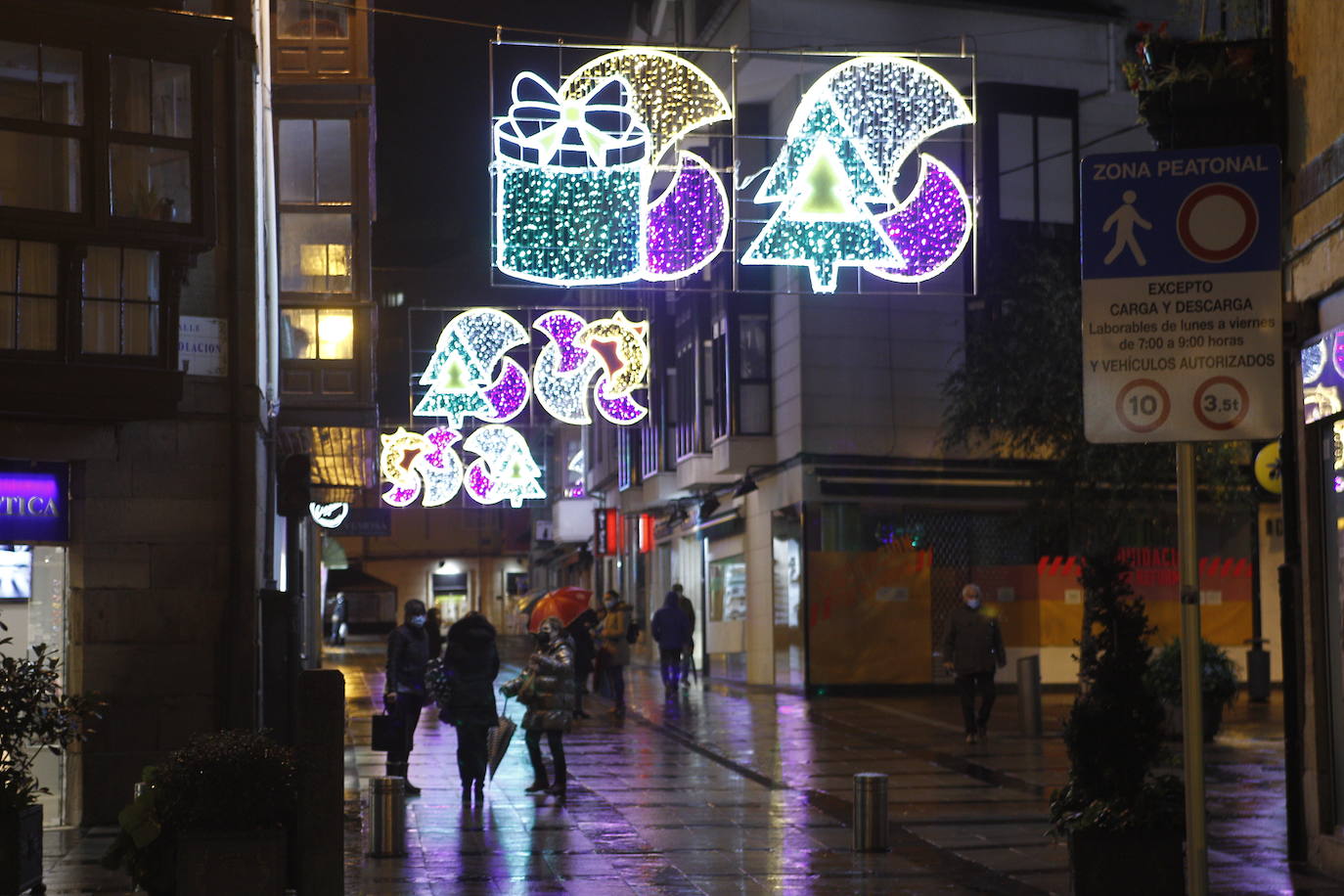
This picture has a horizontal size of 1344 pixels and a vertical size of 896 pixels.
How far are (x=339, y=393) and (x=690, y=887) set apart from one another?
39.9 ft

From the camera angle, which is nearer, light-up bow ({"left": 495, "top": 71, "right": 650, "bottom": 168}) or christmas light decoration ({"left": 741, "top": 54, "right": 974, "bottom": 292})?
light-up bow ({"left": 495, "top": 71, "right": 650, "bottom": 168})

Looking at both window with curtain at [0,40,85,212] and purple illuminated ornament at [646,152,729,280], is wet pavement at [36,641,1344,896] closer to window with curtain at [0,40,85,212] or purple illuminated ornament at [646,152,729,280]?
purple illuminated ornament at [646,152,729,280]

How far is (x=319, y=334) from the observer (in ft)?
71.7

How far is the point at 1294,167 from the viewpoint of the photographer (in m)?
11.5

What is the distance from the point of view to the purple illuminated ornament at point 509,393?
31156 mm

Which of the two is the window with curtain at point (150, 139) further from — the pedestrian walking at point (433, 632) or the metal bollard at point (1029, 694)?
the pedestrian walking at point (433, 632)

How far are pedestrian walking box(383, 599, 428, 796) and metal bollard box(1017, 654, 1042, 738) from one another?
822cm

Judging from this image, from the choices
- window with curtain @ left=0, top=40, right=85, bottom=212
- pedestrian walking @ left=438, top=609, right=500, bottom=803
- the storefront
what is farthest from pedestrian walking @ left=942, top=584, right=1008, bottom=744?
window with curtain @ left=0, top=40, right=85, bottom=212

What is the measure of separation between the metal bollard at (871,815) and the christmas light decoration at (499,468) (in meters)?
25.1

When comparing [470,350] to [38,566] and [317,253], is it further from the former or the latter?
[38,566]

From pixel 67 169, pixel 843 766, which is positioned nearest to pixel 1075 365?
pixel 843 766

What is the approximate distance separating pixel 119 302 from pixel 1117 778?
954cm

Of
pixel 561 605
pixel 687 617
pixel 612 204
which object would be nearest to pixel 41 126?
pixel 612 204

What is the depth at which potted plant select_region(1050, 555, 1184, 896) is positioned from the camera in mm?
8578
